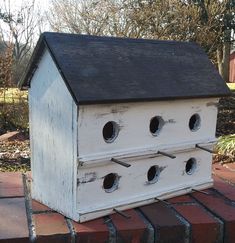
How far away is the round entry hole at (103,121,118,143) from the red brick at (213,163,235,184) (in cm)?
123

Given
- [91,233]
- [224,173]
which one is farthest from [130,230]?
[224,173]

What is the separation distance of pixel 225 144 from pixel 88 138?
8.91ft

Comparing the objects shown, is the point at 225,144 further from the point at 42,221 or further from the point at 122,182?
the point at 42,221

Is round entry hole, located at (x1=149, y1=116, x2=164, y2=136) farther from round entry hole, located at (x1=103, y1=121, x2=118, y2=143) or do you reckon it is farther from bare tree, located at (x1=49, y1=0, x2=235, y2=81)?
bare tree, located at (x1=49, y1=0, x2=235, y2=81)

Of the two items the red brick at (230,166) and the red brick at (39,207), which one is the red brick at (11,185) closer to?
the red brick at (39,207)

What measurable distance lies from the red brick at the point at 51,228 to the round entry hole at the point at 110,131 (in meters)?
0.49

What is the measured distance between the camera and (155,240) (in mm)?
2051

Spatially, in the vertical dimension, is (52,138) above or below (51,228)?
above

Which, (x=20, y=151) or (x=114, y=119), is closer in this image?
(x=114, y=119)

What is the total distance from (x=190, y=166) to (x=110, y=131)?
724 mm

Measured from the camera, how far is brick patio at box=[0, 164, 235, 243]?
76.7 inches

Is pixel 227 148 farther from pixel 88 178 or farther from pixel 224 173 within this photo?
pixel 88 178

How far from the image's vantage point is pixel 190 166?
8.39 ft

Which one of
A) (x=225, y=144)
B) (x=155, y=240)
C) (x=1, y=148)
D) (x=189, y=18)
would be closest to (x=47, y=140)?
(x=155, y=240)
